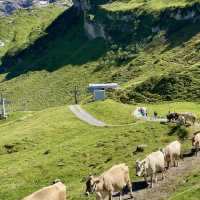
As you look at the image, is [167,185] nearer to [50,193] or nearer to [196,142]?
[196,142]

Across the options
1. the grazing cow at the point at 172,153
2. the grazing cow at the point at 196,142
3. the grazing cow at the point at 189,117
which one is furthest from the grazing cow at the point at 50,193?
the grazing cow at the point at 189,117

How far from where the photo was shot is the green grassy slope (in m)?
58.3

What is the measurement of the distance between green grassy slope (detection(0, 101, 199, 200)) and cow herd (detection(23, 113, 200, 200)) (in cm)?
400

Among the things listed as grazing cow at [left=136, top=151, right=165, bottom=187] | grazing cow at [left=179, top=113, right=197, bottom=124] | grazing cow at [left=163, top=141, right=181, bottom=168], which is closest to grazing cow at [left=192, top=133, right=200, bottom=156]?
grazing cow at [left=163, top=141, right=181, bottom=168]

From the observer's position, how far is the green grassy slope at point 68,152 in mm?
58344

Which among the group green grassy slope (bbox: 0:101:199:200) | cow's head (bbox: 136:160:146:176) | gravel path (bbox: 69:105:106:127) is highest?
gravel path (bbox: 69:105:106:127)

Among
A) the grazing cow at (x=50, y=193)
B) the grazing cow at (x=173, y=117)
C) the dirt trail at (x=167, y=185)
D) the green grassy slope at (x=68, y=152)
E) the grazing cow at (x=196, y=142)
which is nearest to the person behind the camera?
the grazing cow at (x=50, y=193)

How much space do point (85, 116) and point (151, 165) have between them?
210 ft

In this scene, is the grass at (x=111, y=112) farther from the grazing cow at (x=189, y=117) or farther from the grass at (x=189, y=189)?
the grass at (x=189, y=189)

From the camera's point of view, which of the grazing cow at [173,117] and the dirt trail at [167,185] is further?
the grazing cow at [173,117]

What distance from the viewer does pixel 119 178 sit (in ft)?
130

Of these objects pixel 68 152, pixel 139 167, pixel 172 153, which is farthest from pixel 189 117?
pixel 139 167

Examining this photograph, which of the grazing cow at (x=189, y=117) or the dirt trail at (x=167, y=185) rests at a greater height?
the grazing cow at (x=189, y=117)

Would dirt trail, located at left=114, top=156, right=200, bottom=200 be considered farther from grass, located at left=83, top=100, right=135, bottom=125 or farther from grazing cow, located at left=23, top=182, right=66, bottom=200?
grass, located at left=83, top=100, right=135, bottom=125
